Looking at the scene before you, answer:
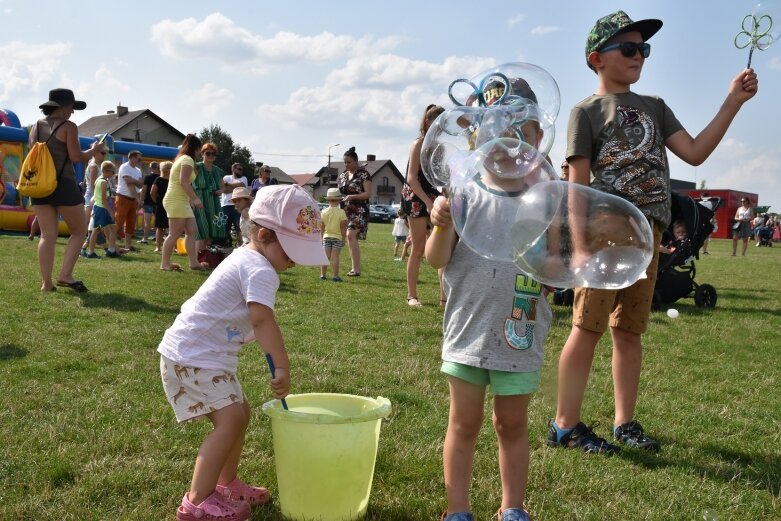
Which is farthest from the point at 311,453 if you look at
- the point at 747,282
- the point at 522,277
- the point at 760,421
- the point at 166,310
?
the point at 747,282

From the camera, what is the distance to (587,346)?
11.3 ft

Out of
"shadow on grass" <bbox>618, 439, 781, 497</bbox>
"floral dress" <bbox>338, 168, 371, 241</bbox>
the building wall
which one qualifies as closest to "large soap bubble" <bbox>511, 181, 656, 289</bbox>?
"shadow on grass" <bbox>618, 439, 781, 497</bbox>

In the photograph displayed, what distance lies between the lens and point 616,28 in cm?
321

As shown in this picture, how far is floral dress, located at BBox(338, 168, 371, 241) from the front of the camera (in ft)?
32.2

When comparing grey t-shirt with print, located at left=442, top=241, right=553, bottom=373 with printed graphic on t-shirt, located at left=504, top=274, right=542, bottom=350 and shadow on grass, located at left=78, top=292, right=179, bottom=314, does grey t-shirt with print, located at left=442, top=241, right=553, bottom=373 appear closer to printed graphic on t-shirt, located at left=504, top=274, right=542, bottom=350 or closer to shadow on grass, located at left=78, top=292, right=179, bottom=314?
printed graphic on t-shirt, located at left=504, top=274, right=542, bottom=350

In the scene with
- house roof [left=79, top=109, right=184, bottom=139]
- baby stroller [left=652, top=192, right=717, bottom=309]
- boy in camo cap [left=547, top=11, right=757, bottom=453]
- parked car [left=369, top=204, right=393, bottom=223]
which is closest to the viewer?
boy in camo cap [left=547, top=11, right=757, bottom=453]

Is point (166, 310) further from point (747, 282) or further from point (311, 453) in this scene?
point (747, 282)

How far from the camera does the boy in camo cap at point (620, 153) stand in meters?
3.25

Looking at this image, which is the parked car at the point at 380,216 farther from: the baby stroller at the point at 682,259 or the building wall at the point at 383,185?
the baby stroller at the point at 682,259

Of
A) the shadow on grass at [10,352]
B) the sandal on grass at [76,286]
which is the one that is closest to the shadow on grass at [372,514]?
the shadow on grass at [10,352]

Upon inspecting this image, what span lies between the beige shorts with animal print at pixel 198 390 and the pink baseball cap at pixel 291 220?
538 millimetres

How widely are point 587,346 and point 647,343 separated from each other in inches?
123

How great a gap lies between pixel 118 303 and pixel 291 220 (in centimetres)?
475

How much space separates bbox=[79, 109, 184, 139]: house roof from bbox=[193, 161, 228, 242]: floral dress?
184 ft
